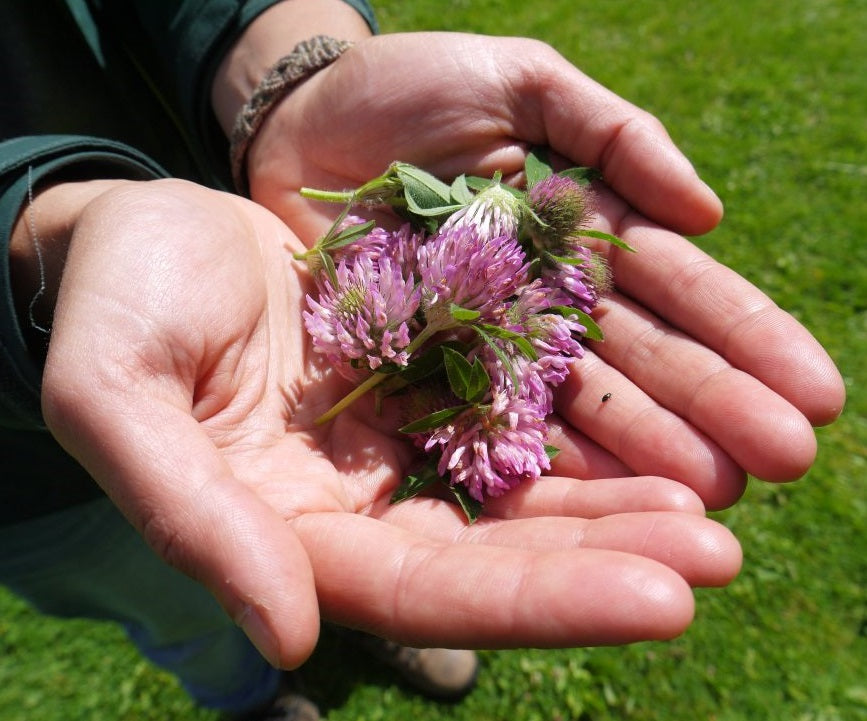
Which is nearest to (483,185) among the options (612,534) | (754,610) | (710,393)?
(710,393)

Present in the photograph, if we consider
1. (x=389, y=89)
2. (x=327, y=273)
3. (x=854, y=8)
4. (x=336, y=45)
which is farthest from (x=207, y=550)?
(x=854, y=8)

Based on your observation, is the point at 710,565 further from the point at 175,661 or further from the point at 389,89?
the point at 175,661

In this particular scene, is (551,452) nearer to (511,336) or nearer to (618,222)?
(511,336)

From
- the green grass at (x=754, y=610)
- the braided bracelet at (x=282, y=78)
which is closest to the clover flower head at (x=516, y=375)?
the braided bracelet at (x=282, y=78)

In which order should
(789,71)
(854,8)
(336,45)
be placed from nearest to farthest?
(336,45)
(789,71)
(854,8)

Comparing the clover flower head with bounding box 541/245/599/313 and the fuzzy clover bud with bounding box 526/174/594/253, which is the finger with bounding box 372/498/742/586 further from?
the fuzzy clover bud with bounding box 526/174/594/253

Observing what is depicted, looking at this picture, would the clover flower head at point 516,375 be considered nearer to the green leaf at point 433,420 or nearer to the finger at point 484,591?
the green leaf at point 433,420
